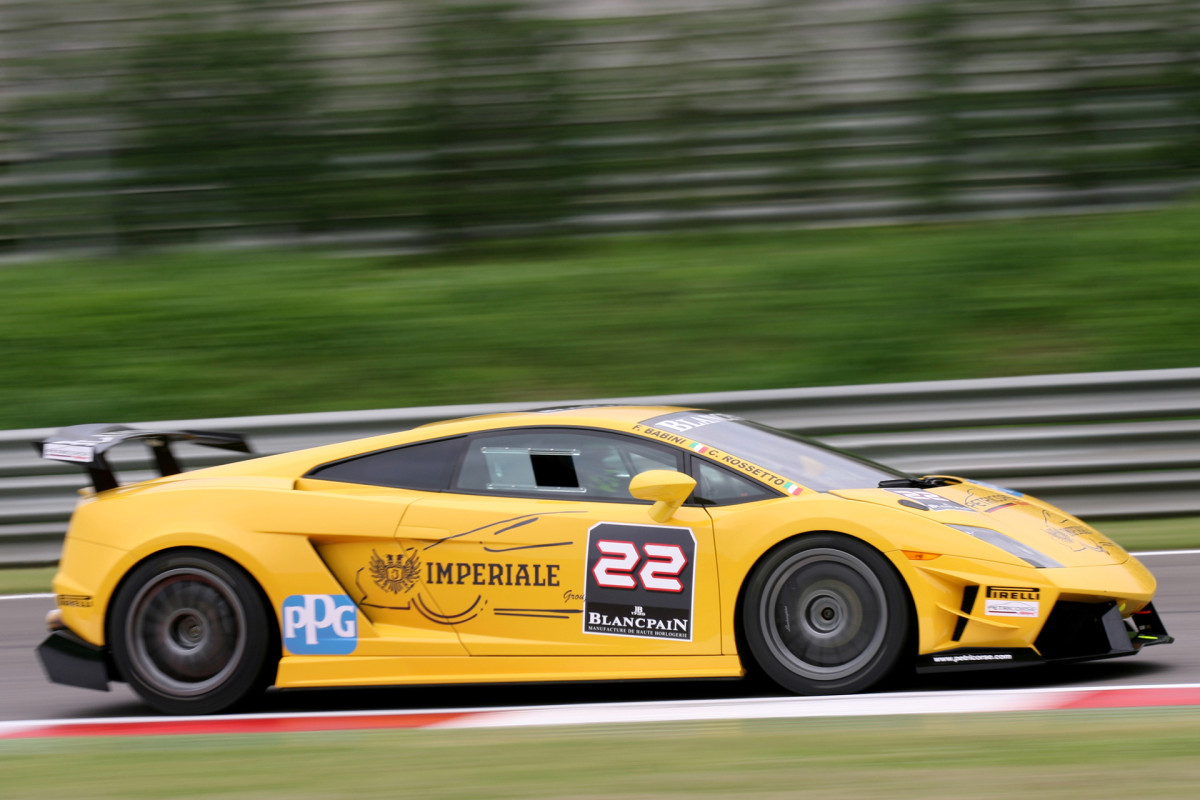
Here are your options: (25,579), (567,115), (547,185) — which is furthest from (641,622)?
(567,115)

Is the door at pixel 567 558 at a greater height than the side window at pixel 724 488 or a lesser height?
lesser

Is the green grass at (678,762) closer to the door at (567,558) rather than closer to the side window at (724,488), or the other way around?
the door at (567,558)

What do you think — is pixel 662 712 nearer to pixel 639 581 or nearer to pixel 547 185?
pixel 639 581

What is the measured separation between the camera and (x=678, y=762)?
3.74 meters

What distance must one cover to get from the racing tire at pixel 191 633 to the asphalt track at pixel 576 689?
0.76 ft

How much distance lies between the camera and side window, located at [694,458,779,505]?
16.5 ft

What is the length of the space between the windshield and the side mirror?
38cm

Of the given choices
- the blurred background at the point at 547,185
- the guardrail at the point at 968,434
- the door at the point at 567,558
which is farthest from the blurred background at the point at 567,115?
the door at the point at 567,558

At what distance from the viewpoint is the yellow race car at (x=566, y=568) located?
4.77m

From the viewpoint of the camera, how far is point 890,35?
11711mm

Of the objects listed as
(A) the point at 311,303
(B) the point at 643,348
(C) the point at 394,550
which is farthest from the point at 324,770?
(A) the point at 311,303

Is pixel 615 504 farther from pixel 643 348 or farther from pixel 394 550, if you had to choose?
pixel 643 348

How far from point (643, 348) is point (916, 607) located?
603cm

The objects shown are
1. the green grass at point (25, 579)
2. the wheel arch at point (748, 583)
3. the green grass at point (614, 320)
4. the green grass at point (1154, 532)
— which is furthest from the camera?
the green grass at point (614, 320)
